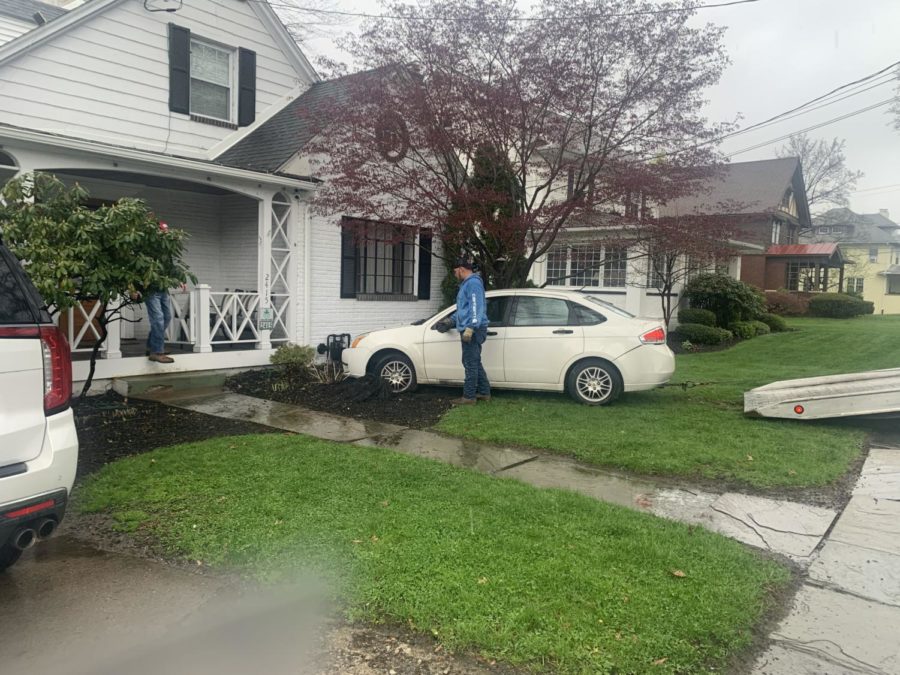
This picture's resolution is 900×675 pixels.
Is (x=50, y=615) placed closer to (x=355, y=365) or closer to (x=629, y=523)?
(x=629, y=523)

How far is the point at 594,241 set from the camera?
10.8 meters

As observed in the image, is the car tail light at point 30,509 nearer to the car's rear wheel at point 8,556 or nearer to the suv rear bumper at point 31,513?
the suv rear bumper at point 31,513

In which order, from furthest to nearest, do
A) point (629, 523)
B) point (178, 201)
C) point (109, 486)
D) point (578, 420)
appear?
1. point (178, 201)
2. point (578, 420)
3. point (109, 486)
4. point (629, 523)

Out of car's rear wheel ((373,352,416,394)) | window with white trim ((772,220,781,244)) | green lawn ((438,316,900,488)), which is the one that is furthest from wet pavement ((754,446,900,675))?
window with white trim ((772,220,781,244))

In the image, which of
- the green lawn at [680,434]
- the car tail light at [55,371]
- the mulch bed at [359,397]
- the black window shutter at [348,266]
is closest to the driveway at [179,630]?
the car tail light at [55,371]

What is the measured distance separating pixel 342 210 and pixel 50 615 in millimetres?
7691

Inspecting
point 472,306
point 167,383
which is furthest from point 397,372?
point 167,383

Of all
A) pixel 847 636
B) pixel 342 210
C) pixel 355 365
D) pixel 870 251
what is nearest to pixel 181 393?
pixel 355 365

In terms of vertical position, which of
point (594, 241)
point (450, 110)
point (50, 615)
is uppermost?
point (450, 110)

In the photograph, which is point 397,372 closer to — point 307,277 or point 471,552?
point 307,277

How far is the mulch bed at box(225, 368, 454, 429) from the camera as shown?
7855mm

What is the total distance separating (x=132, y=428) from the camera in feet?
22.9

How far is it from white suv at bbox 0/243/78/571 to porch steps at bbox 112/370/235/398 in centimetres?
558

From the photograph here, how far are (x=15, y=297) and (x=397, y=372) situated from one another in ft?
19.3
